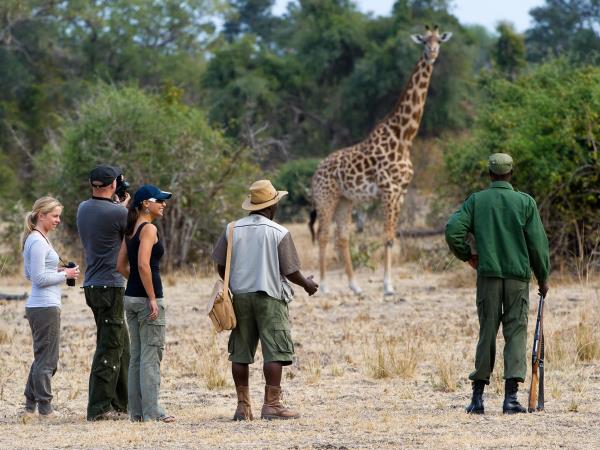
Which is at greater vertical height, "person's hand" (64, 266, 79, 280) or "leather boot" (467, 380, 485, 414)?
"person's hand" (64, 266, 79, 280)

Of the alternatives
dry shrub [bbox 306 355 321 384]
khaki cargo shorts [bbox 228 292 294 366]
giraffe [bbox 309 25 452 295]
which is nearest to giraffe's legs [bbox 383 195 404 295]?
giraffe [bbox 309 25 452 295]

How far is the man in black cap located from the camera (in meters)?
7.87

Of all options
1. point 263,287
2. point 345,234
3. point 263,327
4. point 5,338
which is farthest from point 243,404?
point 345,234

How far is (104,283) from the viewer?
788 centimetres

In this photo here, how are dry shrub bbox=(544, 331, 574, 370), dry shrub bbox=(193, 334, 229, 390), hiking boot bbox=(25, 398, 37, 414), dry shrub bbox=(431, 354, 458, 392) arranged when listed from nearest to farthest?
Answer: hiking boot bbox=(25, 398, 37, 414)
dry shrub bbox=(431, 354, 458, 392)
dry shrub bbox=(193, 334, 229, 390)
dry shrub bbox=(544, 331, 574, 370)

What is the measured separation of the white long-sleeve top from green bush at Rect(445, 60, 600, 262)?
8333 mm

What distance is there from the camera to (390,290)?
1536cm

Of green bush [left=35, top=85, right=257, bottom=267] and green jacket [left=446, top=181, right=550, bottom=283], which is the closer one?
green jacket [left=446, top=181, right=550, bottom=283]

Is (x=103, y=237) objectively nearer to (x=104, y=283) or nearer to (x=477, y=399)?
(x=104, y=283)

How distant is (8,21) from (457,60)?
1281cm

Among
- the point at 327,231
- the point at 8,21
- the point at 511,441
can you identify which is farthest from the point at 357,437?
the point at 8,21

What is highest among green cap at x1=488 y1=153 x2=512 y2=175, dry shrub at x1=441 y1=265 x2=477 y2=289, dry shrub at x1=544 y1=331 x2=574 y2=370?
green cap at x1=488 y1=153 x2=512 y2=175

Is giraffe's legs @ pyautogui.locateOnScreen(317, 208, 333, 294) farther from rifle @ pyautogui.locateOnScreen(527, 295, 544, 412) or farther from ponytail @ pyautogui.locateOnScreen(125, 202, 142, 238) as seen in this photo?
ponytail @ pyautogui.locateOnScreen(125, 202, 142, 238)

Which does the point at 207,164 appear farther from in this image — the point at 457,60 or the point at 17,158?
the point at 457,60
